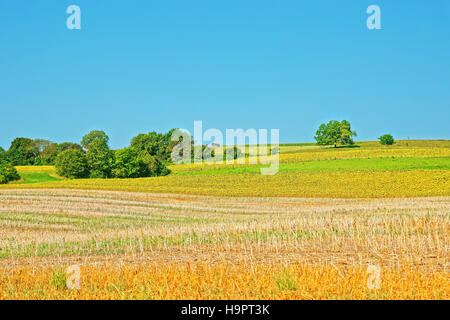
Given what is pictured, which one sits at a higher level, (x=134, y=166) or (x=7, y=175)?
(x=134, y=166)

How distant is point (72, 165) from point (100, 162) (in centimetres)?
546

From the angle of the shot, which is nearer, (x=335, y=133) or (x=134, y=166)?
(x=134, y=166)

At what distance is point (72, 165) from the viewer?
3959 inches

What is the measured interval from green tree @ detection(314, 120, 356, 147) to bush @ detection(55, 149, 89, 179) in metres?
A: 68.1

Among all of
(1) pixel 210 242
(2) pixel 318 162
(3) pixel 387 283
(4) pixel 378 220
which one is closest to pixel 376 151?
(2) pixel 318 162

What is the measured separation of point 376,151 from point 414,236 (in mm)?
85365

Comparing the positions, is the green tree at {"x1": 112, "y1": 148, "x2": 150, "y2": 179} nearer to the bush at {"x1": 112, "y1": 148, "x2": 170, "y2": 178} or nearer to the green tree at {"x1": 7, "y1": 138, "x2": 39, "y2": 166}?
the bush at {"x1": 112, "y1": 148, "x2": 170, "y2": 178}

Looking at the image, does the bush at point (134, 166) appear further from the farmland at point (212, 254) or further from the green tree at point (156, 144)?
the farmland at point (212, 254)

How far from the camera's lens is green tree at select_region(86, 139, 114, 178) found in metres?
101

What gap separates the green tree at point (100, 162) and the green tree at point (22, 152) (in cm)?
3956

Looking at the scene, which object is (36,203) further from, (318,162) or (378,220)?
(318,162)

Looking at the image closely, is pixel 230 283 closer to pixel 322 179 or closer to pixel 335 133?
pixel 322 179

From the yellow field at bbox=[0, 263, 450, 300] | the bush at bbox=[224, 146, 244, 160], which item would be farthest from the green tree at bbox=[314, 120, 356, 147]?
the yellow field at bbox=[0, 263, 450, 300]

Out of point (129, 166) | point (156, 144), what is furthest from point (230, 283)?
point (156, 144)
